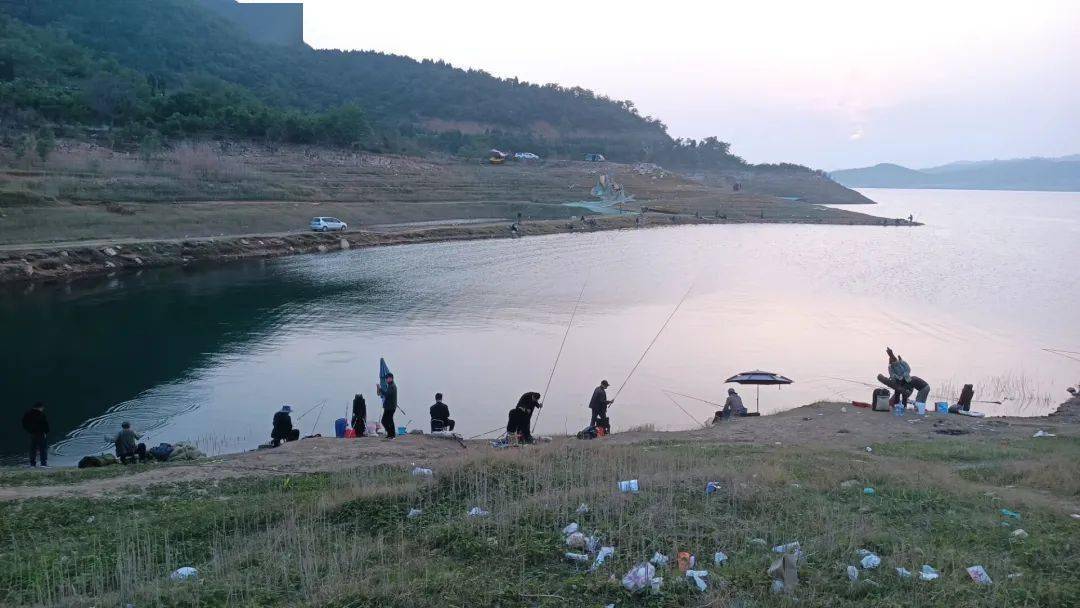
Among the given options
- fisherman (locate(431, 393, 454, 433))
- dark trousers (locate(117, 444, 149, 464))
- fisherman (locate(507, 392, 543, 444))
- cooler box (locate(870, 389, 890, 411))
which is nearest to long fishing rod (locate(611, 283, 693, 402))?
fisherman (locate(507, 392, 543, 444))

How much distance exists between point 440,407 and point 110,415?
772 centimetres

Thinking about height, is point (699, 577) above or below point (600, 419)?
above

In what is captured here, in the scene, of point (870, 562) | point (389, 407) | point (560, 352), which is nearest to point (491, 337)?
point (560, 352)

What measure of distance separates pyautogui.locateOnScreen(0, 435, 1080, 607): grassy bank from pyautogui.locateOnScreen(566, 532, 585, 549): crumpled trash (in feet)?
0.34

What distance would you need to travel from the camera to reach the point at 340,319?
31.1 meters

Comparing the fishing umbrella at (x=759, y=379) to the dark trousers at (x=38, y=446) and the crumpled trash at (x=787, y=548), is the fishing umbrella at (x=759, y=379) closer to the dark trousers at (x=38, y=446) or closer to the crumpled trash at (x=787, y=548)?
the crumpled trash at (x=787, y=548)

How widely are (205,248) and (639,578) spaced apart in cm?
4381

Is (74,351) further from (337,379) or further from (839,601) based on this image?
(839,601)

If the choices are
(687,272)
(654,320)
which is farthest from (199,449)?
(687,272)

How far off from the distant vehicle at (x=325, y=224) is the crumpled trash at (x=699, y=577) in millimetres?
50133

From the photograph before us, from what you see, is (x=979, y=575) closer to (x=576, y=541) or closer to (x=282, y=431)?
(x=576, y=541)

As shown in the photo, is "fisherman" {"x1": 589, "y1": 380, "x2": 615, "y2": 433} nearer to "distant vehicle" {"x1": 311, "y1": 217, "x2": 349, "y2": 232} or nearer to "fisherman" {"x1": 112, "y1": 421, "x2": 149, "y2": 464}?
"fisherman" {"x1": 112, "y1": 421, "x2": 149, "y2": 464}

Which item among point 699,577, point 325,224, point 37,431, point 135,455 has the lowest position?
point 135,455

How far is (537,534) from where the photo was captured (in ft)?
28.4
